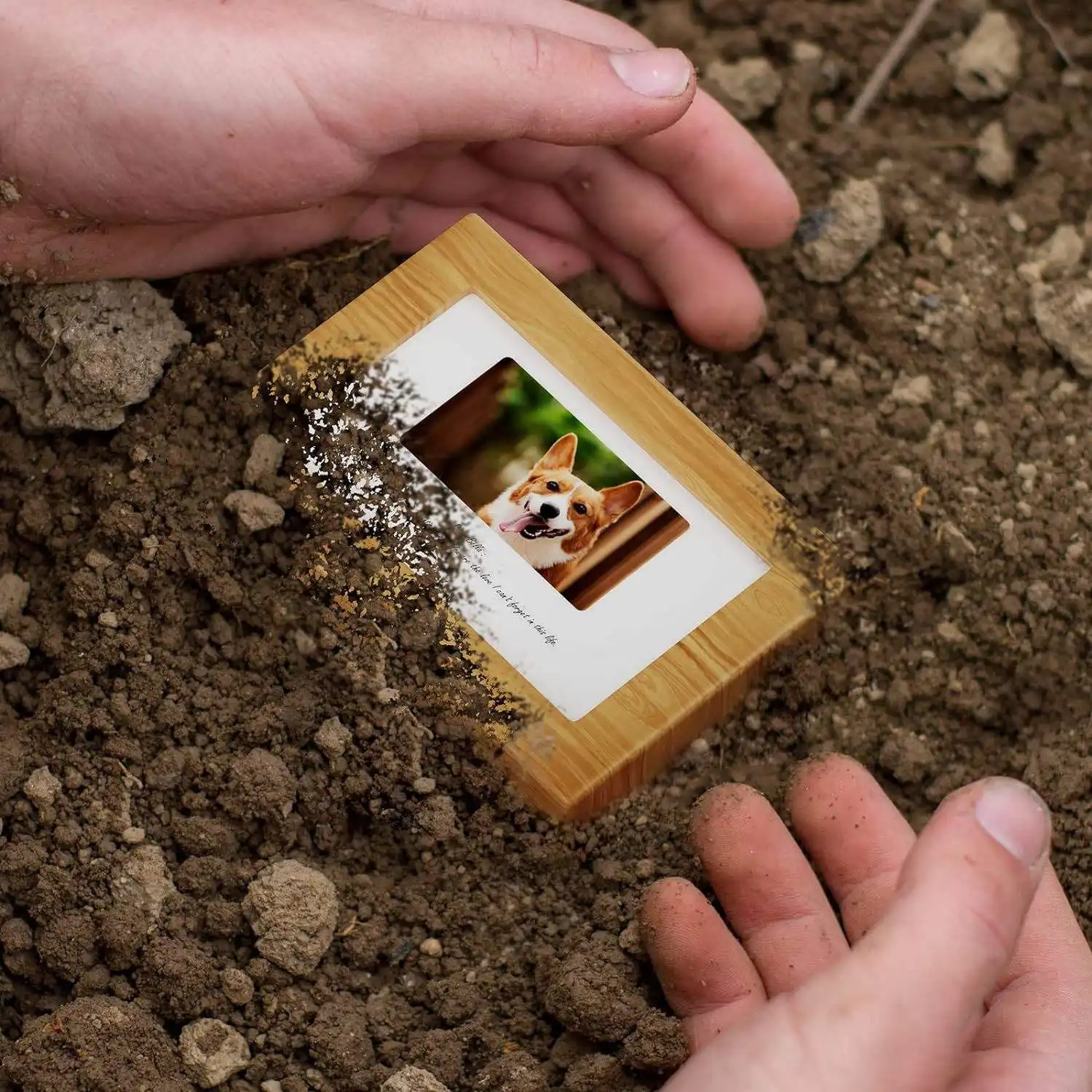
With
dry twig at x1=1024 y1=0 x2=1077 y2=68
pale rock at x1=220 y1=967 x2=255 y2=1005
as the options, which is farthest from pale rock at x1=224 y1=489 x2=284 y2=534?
dry twig at x1=1024 y1=0 x2=1077 y2=68

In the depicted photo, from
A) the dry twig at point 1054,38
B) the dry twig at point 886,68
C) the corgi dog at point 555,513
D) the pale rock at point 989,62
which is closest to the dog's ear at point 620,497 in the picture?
the corgi dog at point 555,513

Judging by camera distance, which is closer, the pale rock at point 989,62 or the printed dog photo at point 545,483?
the printed dog photo at point 545,483

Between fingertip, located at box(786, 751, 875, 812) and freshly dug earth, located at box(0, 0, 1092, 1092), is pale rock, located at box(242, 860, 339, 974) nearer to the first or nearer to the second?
freshly dug earth, located at box(0, 0, 1092, 1092)

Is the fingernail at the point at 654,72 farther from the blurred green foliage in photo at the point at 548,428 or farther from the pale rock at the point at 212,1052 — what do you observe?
the pale rock at the point at 212,1052

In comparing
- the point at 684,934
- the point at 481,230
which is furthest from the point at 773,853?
the point at 481,230

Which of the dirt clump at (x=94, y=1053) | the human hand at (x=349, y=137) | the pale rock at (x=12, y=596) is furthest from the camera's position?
the pale rock at (x=12, y=596)

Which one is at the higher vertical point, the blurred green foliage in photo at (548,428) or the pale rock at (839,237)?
the pale rock at (839,237)

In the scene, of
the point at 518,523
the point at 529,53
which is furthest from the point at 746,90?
the point at 518,523
